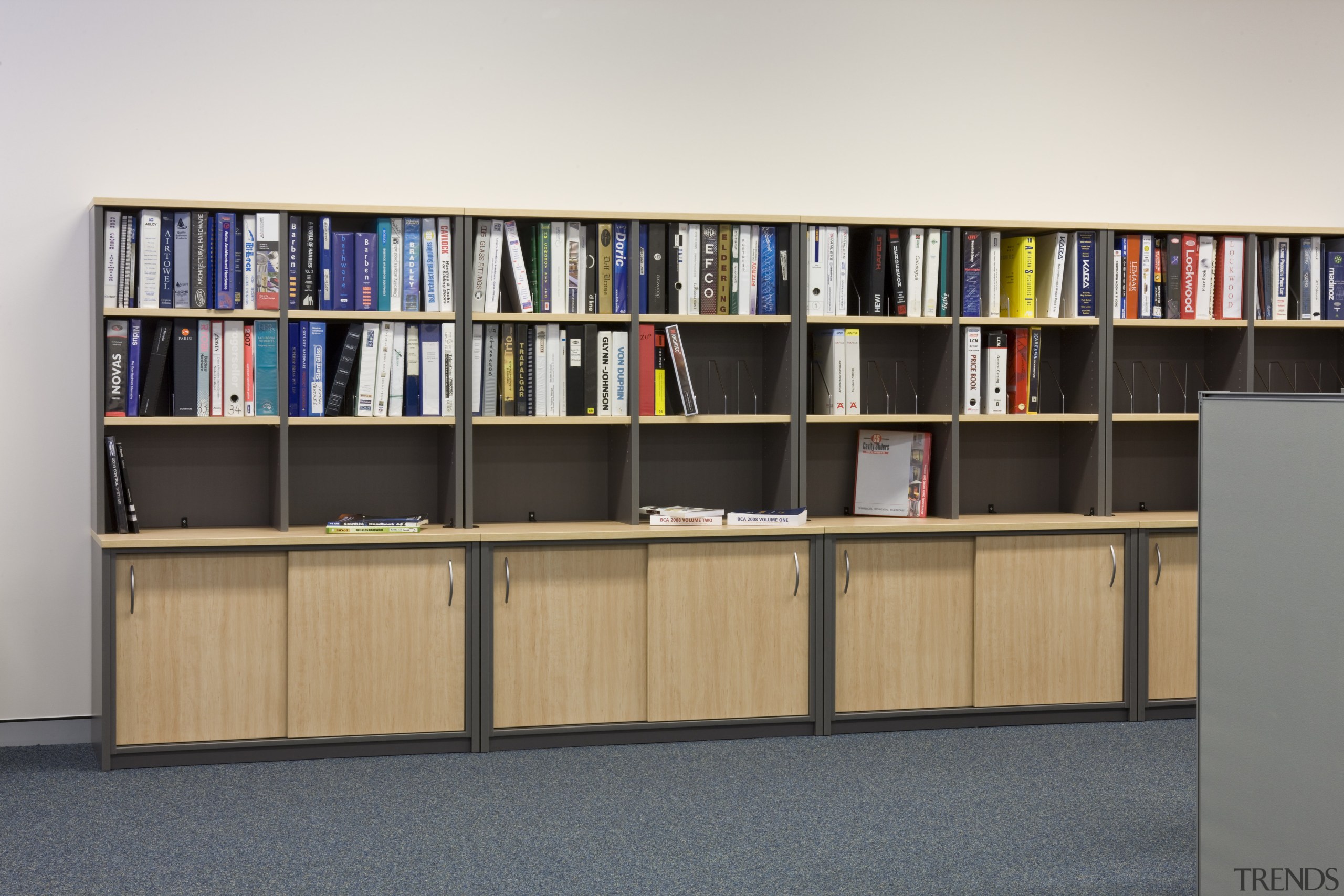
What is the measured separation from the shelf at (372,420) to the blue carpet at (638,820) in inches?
46.3

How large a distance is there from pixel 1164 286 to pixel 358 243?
3.17 m

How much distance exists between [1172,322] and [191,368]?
12.3ft

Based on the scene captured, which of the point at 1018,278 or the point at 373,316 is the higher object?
the point at 1018,278

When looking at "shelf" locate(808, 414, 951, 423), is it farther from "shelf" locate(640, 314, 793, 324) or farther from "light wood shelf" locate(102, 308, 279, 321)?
"light wood shelf" locate(102, 308, 279, 321)

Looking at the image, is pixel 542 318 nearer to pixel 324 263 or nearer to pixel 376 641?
pixel 324 263

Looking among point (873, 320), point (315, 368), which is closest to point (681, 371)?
point (873, 320)

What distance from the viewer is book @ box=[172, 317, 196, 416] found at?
3.96m

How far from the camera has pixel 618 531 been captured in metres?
4.20

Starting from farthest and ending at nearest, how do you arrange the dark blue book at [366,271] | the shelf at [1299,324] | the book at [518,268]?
the shelf at [1299,324], the book at [518,268], the dark blue book at [366,271]

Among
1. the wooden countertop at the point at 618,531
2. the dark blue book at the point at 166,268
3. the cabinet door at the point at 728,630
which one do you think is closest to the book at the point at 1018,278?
the wooden countertop at the point at 618,531

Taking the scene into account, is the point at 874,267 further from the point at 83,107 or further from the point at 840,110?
the point at 83,107

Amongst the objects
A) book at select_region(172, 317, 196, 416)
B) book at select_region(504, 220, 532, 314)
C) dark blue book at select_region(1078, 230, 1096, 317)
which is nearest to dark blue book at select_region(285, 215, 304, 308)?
book at select_region(172, 317, 196, 416)

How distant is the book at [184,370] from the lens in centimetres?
396

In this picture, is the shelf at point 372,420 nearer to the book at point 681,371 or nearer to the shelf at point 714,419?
the shelf at point 714,419
